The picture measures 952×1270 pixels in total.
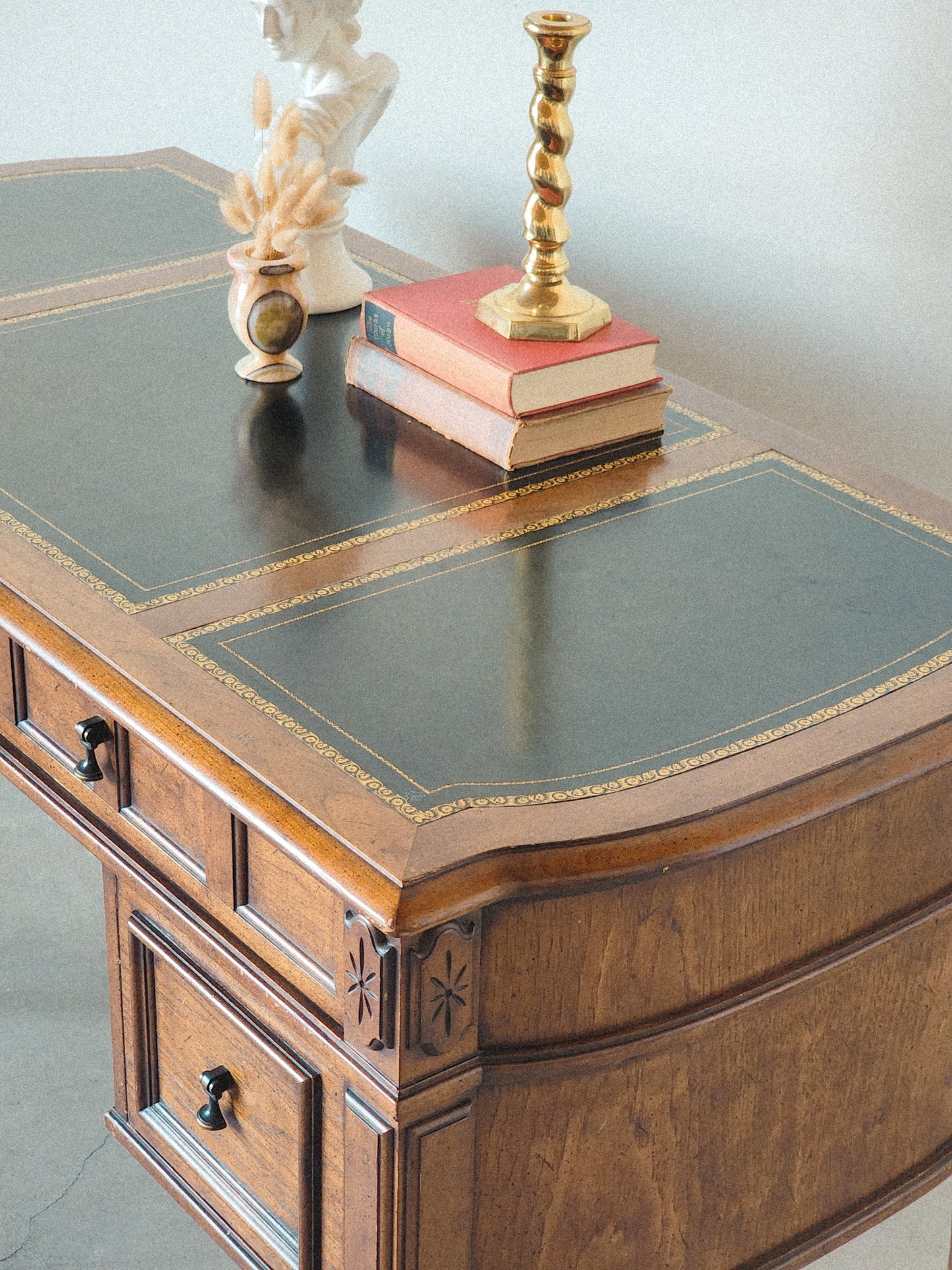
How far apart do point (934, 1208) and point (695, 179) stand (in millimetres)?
1236

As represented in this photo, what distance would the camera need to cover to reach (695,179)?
1.81 meters

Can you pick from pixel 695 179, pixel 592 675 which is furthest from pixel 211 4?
pixel 592 675

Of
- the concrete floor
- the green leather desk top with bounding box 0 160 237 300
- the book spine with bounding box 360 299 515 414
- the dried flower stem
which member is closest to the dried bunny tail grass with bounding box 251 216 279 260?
the dried flower stem

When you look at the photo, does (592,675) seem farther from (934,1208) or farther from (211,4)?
(211,4)

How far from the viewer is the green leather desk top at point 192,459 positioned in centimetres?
125

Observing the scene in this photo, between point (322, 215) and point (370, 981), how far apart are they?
34.4 inches

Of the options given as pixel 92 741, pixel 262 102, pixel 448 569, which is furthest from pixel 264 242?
pixel 92 741

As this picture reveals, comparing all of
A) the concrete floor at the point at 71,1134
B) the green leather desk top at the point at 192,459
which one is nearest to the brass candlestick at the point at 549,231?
the green leather desk top at the point at 192,459

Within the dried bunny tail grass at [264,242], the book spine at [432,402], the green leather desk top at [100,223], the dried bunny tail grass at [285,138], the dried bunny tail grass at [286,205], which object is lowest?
the book spine at [432,402]

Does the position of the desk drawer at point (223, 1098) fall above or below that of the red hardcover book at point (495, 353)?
below

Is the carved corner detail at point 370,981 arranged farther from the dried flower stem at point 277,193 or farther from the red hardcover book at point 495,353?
the dried flower stem at point 277,193

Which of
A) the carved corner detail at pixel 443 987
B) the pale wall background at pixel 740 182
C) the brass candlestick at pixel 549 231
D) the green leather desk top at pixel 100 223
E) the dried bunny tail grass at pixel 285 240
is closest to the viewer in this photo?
the carved corner detail at pixel 443 987

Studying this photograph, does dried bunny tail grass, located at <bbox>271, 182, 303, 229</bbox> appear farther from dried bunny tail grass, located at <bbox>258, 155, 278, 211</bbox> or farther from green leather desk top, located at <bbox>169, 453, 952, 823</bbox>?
green leather desk top, located at <bbox>169, 453, 952, 823</bbox>

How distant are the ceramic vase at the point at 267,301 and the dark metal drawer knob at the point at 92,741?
0.48 m
